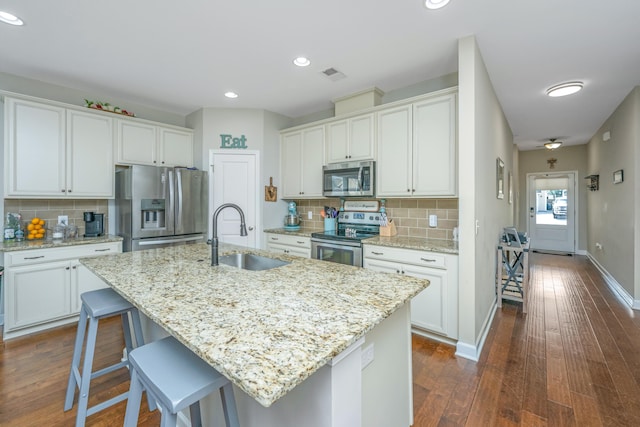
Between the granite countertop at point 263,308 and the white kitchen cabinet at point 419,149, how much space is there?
1585 mm

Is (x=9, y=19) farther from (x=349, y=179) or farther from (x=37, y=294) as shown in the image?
(x=349, y=179)

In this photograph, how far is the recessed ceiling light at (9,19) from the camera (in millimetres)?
2018

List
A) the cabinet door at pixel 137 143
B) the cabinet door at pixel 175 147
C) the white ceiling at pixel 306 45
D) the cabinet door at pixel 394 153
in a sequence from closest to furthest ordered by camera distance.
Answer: the white ceiling at pixel 306 45 < the cabinet door at pixel 394 153 < the cabinet door at pixel 137 143 < the cabinet door at pixel 175 147

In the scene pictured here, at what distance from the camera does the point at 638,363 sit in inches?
88.5

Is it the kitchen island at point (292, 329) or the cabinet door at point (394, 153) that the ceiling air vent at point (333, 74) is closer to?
the cabinet door at point (394, 153)

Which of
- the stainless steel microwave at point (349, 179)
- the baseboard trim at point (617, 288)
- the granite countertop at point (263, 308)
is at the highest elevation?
the stainless steel microwave at point (349, 179)

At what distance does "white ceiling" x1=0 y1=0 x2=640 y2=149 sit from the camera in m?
1.98

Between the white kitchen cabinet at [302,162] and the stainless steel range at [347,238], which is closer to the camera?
the stainless steel range at [347,238]

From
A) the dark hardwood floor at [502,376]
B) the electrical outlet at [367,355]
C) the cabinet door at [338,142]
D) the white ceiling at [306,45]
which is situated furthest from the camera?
the cabinet door at [338,142]

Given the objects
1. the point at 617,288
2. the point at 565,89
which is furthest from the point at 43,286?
the point at 617,288

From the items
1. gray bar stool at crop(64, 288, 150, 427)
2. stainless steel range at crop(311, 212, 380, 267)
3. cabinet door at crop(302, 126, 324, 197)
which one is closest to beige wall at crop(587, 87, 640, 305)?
stainless steel range at crop(311, 212, 380, 267)

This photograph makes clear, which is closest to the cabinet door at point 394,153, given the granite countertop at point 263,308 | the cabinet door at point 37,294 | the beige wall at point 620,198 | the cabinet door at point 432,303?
the cabinet door at point 432,303

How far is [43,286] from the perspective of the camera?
2.79 metres

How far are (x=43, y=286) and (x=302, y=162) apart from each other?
10.2 ft
